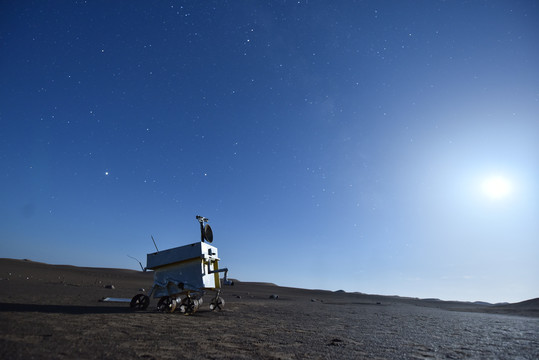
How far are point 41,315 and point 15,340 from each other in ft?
11.8

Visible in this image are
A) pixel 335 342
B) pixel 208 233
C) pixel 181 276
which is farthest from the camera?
pixel 208 233

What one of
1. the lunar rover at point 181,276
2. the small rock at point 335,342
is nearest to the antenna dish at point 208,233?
the lunar rover at point 181,276

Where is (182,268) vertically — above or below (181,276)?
above

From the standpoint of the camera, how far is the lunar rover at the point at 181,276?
11.5m

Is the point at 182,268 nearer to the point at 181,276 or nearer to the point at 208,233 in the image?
the point at 181,276

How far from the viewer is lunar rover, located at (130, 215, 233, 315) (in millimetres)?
11516

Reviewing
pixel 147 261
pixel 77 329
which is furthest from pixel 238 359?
pixel 147 261

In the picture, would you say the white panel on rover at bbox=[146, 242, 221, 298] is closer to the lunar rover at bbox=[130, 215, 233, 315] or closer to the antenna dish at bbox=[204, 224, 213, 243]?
the lunar rover at bbox=[130, 215, 233, 315]

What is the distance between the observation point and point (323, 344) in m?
6.55

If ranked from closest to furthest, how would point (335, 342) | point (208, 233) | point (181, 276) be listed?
point (335, 342), point (181, 276), point (208, 233)

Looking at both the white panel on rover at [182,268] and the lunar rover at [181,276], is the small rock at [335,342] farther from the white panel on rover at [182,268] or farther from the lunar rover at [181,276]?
the white panel on rover at [182,268]

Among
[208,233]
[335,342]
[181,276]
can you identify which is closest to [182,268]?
[181,276]

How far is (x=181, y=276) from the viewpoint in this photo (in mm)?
11781

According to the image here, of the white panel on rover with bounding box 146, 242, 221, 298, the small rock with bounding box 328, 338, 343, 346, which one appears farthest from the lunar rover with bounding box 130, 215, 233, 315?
the small rock with bounding box 328, 338, 343, 346
